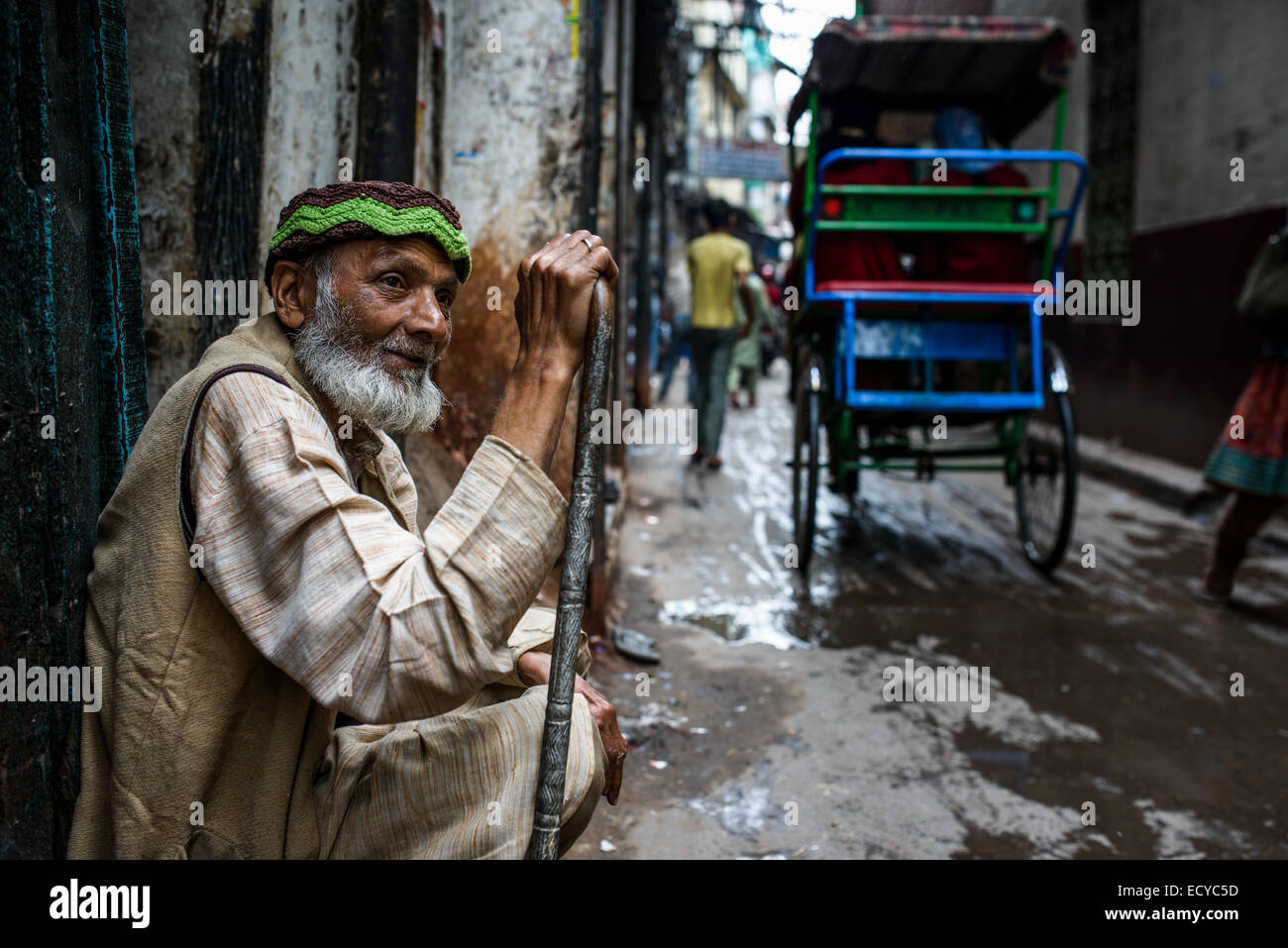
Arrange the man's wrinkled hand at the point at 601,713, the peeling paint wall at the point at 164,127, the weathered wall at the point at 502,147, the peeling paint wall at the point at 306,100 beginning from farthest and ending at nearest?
the weathered wall at the point at 502,147 < the peeling paint wall at the point at 306,100 < the peeling paint wall at the point at 164,127 < the man's wrinkled hand at the point at 601,713

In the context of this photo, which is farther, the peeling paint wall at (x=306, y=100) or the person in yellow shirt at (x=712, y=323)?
the person in yellow shirt at (x=712, y=323)

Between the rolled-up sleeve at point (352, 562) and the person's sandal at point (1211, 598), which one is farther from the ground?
the rolled-up sleeve at point (352, 562)

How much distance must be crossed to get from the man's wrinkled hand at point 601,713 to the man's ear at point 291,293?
688 millimetres

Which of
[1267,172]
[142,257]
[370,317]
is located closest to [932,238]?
[1267,172]

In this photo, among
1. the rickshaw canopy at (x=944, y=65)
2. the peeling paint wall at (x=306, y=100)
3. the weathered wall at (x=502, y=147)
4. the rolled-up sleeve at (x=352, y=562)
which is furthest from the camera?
the rickshaw canopy at (x=944, y=65)

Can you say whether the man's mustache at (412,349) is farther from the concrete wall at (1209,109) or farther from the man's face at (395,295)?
the concrete wall at (1209,109)

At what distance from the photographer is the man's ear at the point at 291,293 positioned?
63.1 inches

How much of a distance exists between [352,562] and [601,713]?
592mm

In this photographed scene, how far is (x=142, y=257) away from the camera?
245cm

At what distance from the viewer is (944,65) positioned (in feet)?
19.2

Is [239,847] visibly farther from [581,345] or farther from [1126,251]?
[1126,251]

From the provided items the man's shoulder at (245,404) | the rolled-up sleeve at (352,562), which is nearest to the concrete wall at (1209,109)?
the rolled-up sleeve at (352,562)

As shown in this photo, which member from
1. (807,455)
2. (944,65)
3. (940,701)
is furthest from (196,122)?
(944,65)
